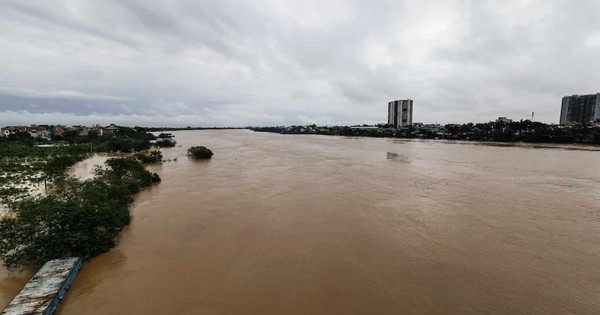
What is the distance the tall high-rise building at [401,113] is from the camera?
4152 inches

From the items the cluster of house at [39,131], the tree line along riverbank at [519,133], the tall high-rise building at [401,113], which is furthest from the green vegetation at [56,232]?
the tall high-rise building at [401,113]

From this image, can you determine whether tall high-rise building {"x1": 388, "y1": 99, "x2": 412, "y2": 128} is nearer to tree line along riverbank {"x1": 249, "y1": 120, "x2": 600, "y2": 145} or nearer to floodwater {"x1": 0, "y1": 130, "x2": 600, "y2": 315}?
tree line along riverbank {"x1": 249, "y1": 120, "x2": 600, "y2": 145}

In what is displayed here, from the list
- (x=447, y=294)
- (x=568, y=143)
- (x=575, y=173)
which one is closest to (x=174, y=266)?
(x=447, y=294)

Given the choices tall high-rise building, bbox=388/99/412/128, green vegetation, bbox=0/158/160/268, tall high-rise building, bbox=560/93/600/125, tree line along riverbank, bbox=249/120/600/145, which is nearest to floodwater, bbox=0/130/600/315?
green vegetation, bbox=0/158/160/268

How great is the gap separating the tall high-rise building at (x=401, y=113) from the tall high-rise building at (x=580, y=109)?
4215 centimetres

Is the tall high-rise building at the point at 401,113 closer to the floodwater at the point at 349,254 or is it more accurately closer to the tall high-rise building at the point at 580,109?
the tall high-rise building at the point at 580,109

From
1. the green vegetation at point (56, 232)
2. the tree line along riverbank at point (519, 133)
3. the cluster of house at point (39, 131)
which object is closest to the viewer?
the green vegetation at point (56, 232)

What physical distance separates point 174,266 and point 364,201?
9507 mm

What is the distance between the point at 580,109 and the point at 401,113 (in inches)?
1865

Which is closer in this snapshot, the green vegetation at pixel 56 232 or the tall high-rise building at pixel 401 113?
the green vegetation at pixel 56 232

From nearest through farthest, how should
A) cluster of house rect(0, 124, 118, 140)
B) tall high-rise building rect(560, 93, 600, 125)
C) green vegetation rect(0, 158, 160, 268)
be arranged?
green vegetation rect(0, 158, 160, 268), cluster of house rect(0, 124, 118, 140), tall high-rise building rect(560, 93, 600, 125)

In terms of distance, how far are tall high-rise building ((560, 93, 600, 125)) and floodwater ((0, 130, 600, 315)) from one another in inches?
3269

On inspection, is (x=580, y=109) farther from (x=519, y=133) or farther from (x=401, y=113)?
(x=401, y=113)

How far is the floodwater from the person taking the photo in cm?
678
